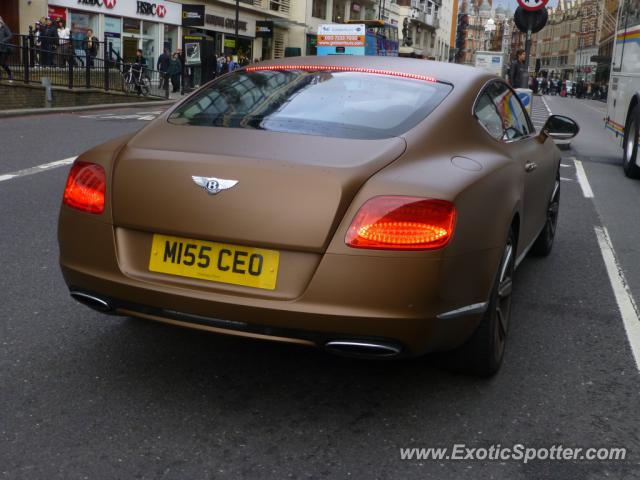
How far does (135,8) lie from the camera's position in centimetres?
3759

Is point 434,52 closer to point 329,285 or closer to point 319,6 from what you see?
point 319,6

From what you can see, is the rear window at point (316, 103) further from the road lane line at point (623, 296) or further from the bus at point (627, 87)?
the bus at point (627, 87)

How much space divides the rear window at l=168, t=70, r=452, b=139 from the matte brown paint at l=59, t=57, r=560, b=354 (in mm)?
130

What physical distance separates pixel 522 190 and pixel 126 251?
1.98m

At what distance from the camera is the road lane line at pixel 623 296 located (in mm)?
4465

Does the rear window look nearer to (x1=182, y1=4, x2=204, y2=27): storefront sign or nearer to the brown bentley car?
the brown bentley car

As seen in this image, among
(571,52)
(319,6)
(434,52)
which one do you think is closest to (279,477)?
(319,6)

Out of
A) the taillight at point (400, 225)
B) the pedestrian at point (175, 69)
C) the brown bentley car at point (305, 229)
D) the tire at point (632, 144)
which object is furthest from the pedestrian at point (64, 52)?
the taillight at point (400, 225)

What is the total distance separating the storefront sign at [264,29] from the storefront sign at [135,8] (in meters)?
9.28

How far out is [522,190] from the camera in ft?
13.5

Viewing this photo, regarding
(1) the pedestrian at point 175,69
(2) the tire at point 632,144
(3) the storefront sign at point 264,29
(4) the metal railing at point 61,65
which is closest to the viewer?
(2) the tire at point 632,144

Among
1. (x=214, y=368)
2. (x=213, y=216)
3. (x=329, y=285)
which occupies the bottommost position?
(x=214, y=368)

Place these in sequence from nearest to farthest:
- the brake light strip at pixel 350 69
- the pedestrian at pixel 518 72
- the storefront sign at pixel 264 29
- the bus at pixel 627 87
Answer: the brake light strip at pixel 350 69 < the bus at pixel 627 87 < the pedestrian at pixel 518 72 < the storefront sign at pixel 264 29

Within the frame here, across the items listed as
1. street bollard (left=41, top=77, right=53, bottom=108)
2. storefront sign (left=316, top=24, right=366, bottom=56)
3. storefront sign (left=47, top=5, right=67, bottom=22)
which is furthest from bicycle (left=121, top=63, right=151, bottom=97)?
storefront sign (left=316, top=24, right=366, bottom=56)
